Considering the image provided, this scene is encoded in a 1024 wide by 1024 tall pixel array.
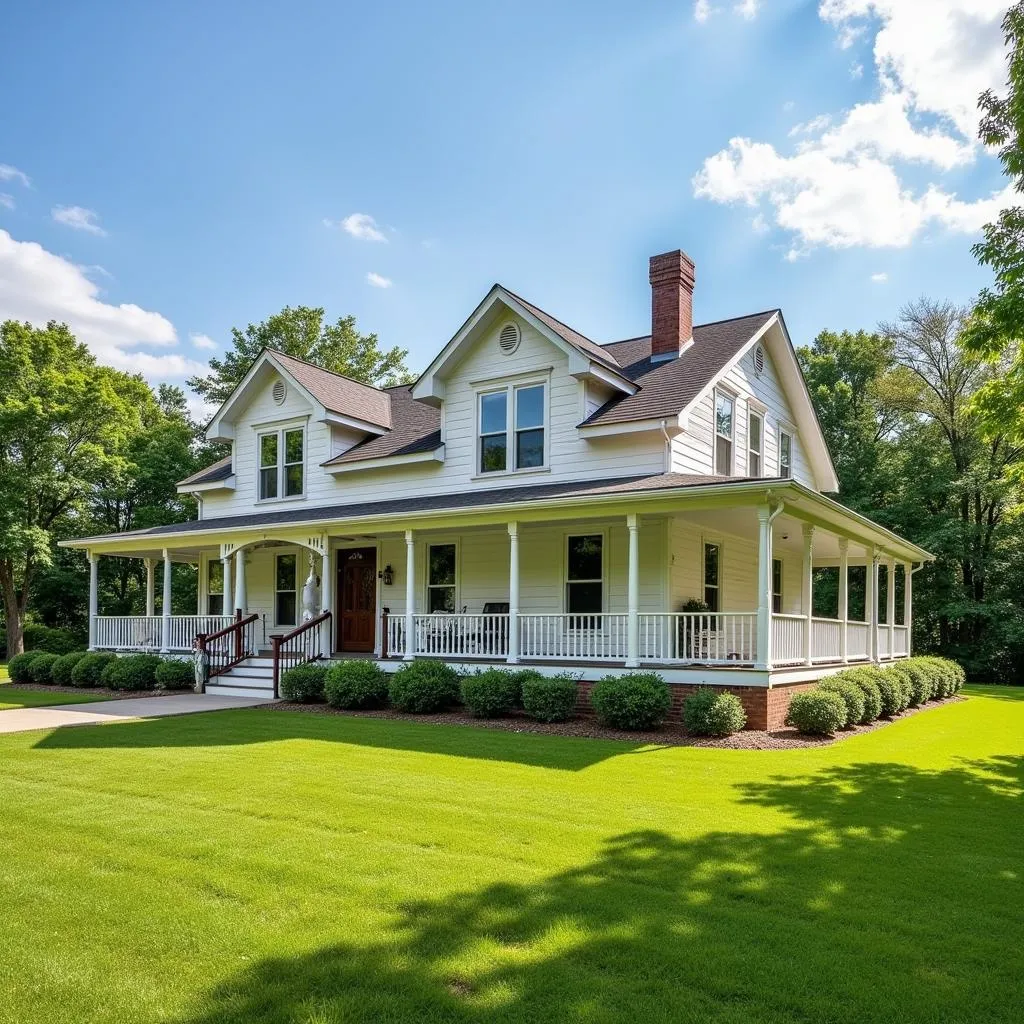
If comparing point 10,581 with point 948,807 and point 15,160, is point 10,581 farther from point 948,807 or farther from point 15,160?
point 948,807

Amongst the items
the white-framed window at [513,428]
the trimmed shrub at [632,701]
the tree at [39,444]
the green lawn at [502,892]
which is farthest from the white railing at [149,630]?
the green lawn at [502,892]

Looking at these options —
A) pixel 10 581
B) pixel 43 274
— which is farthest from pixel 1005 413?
pixel 10 581

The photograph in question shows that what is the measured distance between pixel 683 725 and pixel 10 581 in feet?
92.1

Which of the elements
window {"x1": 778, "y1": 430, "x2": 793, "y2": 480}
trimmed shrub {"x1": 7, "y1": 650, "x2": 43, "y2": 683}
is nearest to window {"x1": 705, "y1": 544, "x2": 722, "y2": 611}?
window {"x1": 778, "y1": 430, "x2": 793, "y2": 480}

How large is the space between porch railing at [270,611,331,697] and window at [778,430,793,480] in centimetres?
Answer: 1197

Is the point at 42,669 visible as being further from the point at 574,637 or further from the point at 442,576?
the point at 574,637

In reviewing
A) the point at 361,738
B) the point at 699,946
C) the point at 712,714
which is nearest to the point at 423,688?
the point at 361,738

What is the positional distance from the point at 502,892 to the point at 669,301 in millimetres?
16092

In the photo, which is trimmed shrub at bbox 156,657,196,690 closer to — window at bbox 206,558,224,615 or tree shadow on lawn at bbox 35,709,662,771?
tree shadow on lawn at bbox 35,709,662,771

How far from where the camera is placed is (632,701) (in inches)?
494

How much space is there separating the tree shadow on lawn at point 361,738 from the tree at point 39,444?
65.4 feet

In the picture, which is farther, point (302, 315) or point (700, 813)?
point (302, 315)

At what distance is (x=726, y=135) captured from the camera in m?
14.8

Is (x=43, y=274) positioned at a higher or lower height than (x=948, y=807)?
higher
